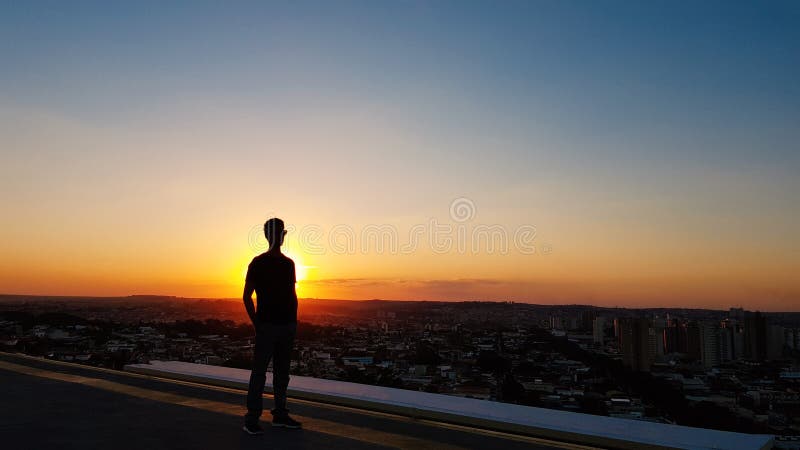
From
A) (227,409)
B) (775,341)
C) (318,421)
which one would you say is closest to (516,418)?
(318,421)

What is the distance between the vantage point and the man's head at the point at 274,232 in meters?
4.46

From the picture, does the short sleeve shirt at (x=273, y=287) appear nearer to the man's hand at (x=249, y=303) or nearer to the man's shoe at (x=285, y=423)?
the man's hand at (x=249, y=303)

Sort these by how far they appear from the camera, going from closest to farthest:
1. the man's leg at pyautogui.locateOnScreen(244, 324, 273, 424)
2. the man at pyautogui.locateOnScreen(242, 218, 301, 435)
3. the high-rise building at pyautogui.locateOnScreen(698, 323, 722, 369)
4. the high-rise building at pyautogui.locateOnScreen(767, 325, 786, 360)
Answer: the man's leg at pyautogui.locateOnScreen(244, 324, 273, 424) → the man at pyautogui.locateOnScreen(242, 218, 301, 435) → the high-rise building at pyautogui.locateOnScreen(698, 323, 722, 369) → the high-rise building at pyautogui.locateOnScreen(767, 325, 786, 360)

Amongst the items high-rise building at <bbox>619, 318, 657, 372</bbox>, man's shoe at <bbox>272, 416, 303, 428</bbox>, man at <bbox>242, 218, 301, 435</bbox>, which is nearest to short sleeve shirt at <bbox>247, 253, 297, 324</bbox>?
man at <bbox>242, 218, 301, 435</bbox>

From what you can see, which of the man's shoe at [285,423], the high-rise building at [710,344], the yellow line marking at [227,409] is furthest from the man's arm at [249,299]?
the high-rise building at [710,344]

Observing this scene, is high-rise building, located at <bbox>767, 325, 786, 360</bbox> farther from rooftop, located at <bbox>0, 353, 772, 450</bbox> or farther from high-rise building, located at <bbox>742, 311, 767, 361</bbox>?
rooftop, located at <bbox>0, 353, 772, 450</bbox>

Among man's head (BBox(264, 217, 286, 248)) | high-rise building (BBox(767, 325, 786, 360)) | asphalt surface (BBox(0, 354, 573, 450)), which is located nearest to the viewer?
asphalt surface (BBox(0, 354, 573, 450))

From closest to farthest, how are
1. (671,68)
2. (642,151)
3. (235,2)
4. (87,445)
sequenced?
1. (87,445)
2. (235,2)
3. (671,68)
4. (642,151)

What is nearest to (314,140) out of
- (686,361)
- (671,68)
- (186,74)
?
(186,74)

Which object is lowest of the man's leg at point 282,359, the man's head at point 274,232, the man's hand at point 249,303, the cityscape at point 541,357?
the cityscape at point 541,357

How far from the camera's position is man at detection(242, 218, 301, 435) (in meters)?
4.35

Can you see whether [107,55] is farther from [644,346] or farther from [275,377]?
[644,346]

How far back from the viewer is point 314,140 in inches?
591

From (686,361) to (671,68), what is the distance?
6.63 m
